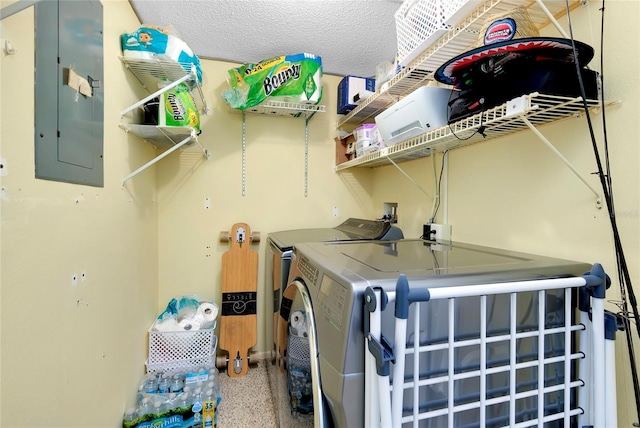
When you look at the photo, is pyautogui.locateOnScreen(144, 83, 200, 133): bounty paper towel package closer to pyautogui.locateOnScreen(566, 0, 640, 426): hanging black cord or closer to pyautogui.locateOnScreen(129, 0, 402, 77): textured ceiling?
pyautogui.locateOnScreen(129, 0, 402, 77): textured ceiling

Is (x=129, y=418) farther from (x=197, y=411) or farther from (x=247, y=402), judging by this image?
(x=247, y=402)

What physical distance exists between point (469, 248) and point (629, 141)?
0.63 meters

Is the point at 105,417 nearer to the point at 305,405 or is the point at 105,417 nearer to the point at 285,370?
the point at 285,370

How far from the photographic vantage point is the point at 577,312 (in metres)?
0.88

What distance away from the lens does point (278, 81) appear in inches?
77.7

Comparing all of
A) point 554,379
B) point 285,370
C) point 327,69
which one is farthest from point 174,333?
point 327,69

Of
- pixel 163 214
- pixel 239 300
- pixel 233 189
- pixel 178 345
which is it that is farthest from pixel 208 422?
pixel 233 189

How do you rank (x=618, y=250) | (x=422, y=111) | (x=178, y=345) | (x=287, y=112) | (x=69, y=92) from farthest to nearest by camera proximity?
(x=287, y=112)
(x=178, y=345)
(x=422, y=111)
(x=69, y=92)
(x=618, y=250)

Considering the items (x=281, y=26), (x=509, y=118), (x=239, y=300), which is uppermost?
(x=281, y=26)

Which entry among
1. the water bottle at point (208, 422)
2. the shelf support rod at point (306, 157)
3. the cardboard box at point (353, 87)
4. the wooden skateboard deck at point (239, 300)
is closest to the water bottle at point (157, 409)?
the water bottle at point (208, 422)

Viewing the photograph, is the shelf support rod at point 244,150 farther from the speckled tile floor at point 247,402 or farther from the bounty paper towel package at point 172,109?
the speckled tile floor at point 247,402

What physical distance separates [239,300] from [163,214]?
0.88m

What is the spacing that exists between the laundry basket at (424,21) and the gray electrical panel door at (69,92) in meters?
1.29

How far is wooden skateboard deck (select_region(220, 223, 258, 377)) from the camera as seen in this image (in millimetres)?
2158
